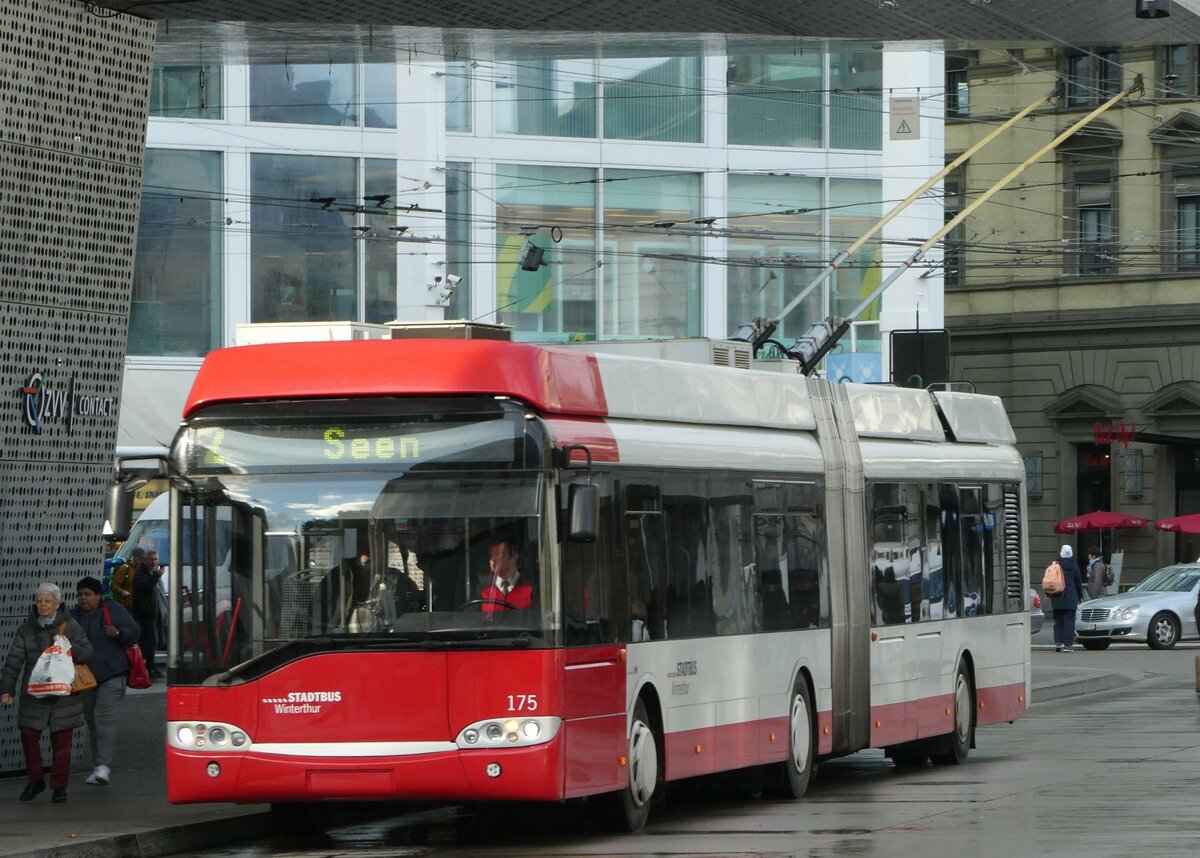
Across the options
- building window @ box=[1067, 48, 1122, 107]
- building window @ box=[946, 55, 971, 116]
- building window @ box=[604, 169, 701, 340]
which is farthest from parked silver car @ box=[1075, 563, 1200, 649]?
building window @ box=[946, 55, 971, 116]

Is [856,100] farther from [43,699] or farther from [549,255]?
[43,699]

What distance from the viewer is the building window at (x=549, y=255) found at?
39.0 metres

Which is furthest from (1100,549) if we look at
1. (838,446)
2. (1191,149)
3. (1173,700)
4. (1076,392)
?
(838,446)

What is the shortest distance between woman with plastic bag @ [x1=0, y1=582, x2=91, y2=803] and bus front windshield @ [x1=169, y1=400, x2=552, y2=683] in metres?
3.20

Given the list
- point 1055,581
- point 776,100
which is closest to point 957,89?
point 776,100

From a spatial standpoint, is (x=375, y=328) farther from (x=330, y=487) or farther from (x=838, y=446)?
(x=838, y=446)

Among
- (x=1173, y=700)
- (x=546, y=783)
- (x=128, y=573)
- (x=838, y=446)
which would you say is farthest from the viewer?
(x=128, y=573)

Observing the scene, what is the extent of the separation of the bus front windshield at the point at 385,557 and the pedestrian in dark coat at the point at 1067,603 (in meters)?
24.3

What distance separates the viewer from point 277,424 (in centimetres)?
1188

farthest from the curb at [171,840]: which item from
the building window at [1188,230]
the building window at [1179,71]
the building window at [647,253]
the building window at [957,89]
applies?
the building window at [957,89]

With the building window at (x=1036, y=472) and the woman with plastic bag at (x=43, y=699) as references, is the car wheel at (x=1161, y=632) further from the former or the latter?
the woman with plastic bag at (x=43, y=699)

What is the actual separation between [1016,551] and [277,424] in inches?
358

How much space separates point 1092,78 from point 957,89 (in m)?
3.65

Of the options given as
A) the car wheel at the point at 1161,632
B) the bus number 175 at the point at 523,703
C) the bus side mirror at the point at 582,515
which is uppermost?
the bus side mirror at the point at 582,515
